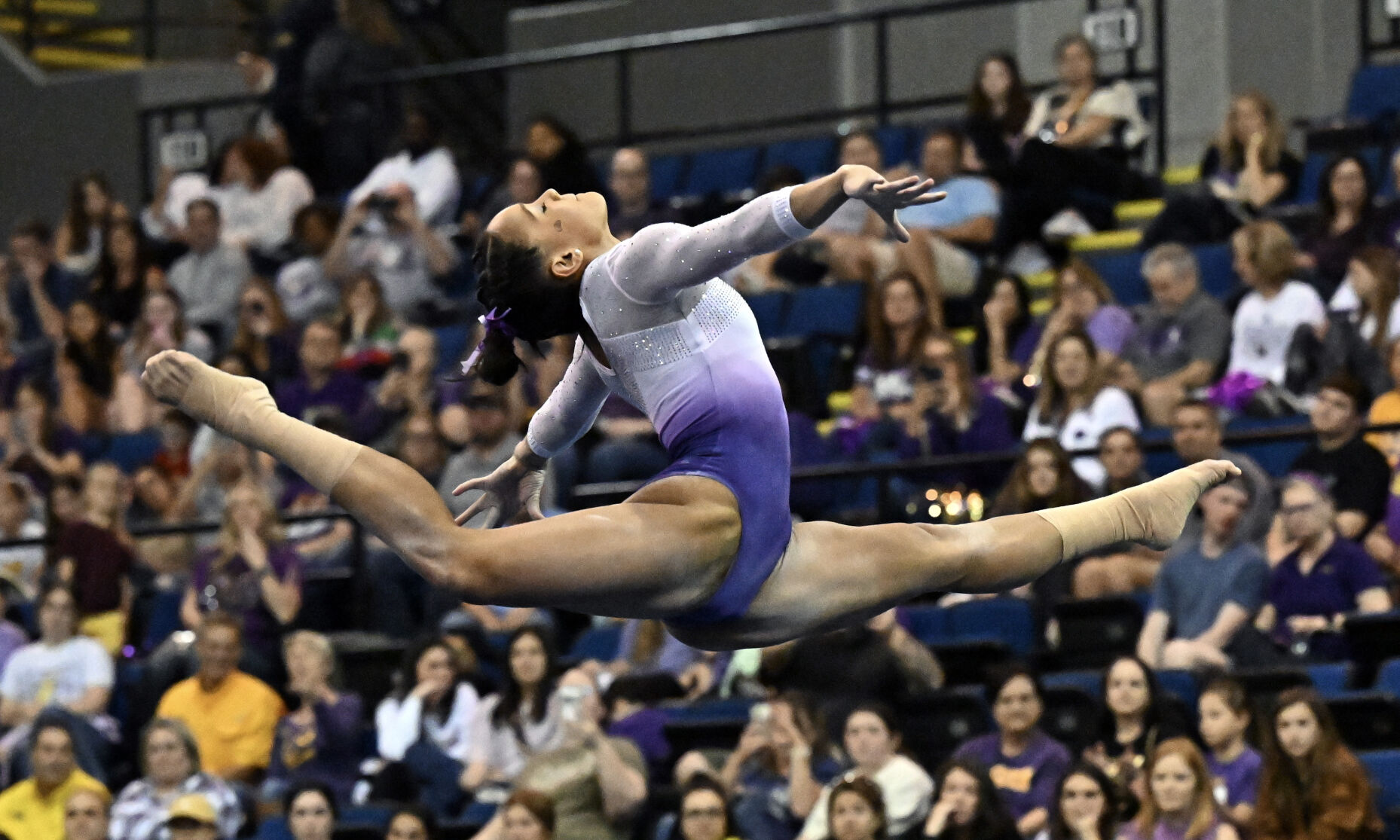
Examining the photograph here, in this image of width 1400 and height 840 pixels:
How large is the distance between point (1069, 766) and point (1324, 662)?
111 cm

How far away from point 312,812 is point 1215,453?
3.21 meters

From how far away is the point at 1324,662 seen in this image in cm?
748

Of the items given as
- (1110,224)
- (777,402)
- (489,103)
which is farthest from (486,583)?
(489,103)

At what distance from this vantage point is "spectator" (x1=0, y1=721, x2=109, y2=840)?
28.5ft

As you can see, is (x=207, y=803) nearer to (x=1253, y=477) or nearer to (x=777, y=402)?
(x=1253, y=477)

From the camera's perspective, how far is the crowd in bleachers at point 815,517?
7293 millimetres

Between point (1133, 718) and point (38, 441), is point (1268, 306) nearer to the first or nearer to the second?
point (1133, 718)

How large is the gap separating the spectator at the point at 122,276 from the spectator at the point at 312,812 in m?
4.69

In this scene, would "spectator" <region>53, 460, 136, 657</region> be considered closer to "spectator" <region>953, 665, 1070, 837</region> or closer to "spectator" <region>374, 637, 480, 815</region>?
"spectator" <region>374, 637, 480, 815</region>

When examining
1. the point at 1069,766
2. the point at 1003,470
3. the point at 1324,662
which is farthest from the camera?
the point at 1003,470

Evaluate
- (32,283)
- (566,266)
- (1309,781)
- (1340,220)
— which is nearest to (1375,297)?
(1340,220)

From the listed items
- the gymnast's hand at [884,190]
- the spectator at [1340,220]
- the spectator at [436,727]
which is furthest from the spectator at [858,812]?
the gymnast's hand at [884,190]

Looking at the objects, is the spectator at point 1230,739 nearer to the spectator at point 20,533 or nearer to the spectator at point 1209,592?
the spectator at point 1209,592

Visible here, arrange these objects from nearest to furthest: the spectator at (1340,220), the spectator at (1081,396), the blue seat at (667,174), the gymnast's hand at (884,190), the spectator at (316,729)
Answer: the gymnast's hand at (884,190) < the spectator at (1081,396) < the spectator at (316,729) < the spectator at (1340,220) < the blue seat at (667,174)
